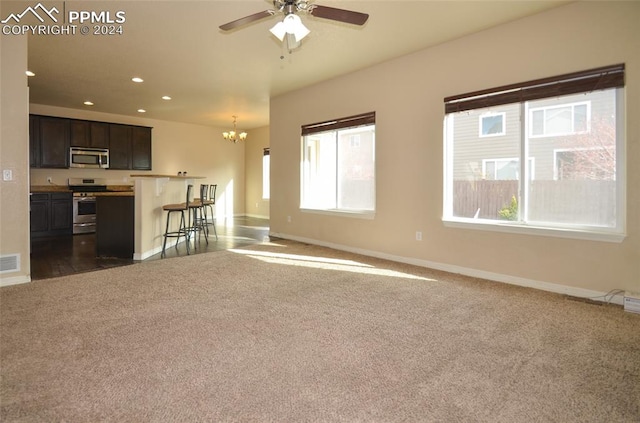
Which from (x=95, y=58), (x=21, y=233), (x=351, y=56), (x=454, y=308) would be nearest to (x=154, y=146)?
(x=95, y=58)

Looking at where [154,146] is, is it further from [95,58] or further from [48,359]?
[48,359]

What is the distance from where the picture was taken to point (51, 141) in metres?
7.18

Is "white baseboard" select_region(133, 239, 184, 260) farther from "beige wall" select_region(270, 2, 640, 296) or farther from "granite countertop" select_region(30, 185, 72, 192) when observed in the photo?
"granite countertop" select_region(30, 185, 72, 192)

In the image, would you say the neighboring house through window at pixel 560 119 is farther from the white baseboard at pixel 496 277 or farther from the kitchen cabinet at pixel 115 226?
the kitchen cabinet at pixel 115 226

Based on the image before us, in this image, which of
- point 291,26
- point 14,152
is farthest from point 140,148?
point 291,26

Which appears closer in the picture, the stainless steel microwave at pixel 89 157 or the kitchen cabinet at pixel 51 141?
the kitchen cabinet at pixel 51 141

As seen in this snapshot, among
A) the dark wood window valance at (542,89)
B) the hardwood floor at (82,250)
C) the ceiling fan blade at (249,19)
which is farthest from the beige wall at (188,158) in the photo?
the dark wood window valance at (542,89)

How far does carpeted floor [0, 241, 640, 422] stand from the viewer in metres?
1.67

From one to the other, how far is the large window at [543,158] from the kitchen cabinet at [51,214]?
7514 mm

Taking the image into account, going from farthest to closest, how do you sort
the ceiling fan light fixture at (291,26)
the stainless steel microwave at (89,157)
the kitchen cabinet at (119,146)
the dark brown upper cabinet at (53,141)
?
the kitchen cabinet at (119,146)
the stainless steel microwave at (89,157)
the dark brown upper cabinet at (53,141)
the ceiling fan light fixture at (291,26)

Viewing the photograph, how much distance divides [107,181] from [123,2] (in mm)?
5961

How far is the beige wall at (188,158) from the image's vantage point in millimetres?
7750

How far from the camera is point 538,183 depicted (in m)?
3.72

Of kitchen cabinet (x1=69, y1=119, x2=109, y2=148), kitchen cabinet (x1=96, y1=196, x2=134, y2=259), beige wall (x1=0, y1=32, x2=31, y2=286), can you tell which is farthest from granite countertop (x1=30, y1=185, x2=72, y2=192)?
beige wall (x1=0, y1=32, x2=31, y2=286)
